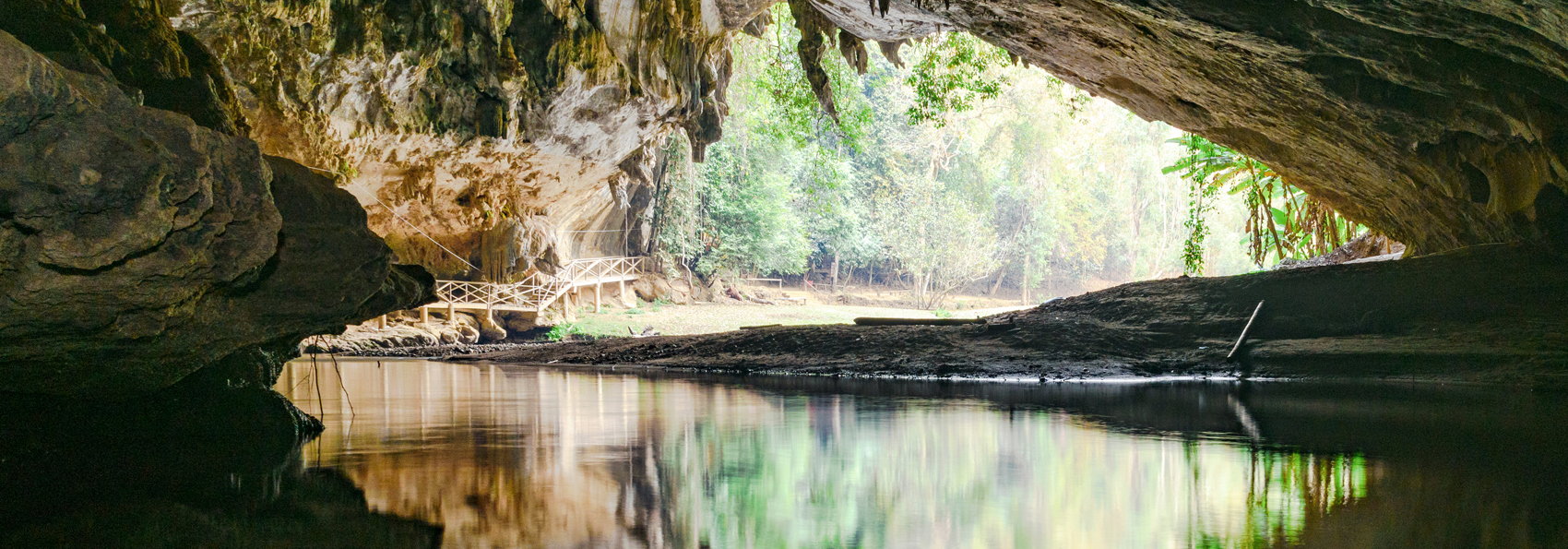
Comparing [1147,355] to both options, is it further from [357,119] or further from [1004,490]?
[357,119]

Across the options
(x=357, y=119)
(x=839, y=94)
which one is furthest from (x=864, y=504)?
(x=839, y=94)

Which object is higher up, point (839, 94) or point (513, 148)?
point (839, 94)

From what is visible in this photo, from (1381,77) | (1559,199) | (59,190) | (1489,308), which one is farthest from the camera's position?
(1489,308)

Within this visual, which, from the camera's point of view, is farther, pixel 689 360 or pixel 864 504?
pixel 689 360

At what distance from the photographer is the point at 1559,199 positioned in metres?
6.58

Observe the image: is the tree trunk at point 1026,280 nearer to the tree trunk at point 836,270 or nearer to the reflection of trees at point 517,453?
the tree trunk at point 836,270

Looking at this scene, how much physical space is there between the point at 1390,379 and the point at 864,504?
709 centimetres

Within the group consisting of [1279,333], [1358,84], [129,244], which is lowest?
[1279,333]

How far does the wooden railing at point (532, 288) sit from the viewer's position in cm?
1993

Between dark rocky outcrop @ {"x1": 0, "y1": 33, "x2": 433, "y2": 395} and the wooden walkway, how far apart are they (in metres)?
14.7

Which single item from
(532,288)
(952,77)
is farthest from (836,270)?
(952,77)

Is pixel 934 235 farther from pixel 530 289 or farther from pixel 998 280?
pixel 530 289

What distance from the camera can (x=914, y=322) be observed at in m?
10.9

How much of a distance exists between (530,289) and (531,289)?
3cm
